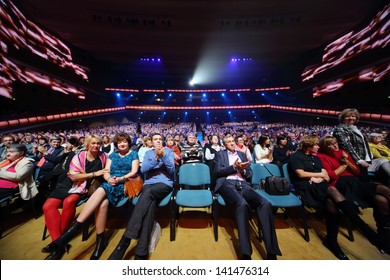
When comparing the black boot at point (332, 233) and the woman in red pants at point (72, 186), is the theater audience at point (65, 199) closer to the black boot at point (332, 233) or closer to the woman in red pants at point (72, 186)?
the woman in red pants at point (72, 186)

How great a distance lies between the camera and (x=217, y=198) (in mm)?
2082

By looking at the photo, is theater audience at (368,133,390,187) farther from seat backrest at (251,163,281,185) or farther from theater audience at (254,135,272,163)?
theater audience at (254,135,272,163)

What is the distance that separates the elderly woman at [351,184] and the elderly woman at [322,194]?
0.11 m

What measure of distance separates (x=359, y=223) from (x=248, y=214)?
1.18m

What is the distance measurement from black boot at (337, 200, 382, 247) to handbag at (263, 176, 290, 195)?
54 cm

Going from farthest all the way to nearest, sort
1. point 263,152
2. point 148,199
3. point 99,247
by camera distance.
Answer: point 263,152
point 148,199
point 99,247

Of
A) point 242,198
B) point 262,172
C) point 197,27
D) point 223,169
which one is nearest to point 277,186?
point 262,172

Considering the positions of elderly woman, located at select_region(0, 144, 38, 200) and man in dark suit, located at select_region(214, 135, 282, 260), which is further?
elderly woman, located at select_region(0, 144, 38, 200)

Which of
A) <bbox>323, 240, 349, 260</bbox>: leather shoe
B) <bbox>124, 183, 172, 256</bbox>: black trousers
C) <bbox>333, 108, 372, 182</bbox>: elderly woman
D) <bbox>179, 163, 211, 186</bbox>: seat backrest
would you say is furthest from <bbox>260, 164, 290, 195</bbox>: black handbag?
<bbox>124, 183, 172, 256</bbox>: black trousers

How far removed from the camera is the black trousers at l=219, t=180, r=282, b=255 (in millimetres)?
1611

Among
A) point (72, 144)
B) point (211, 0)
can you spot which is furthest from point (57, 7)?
point (72, 144)

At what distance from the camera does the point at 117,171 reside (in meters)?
2.08

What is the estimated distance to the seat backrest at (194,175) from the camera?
2.48 metres

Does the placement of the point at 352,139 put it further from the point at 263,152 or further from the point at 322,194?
the point at 263,152
